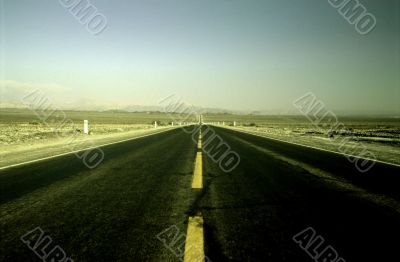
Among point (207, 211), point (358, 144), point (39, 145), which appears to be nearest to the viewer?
point (207, 211)

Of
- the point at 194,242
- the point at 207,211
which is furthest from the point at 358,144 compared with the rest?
the point at 194,242

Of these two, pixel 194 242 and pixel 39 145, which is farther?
pixel 39 145

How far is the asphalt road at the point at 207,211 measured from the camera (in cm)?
283

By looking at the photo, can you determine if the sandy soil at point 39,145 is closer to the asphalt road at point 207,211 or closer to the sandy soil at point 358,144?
the asphalt road at point 207,211

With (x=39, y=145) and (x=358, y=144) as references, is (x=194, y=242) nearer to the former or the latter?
(x=39, y=145)

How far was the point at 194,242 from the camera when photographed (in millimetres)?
2959

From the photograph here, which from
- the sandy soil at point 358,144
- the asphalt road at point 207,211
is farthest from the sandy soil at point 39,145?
the sandy soil at point 358,144

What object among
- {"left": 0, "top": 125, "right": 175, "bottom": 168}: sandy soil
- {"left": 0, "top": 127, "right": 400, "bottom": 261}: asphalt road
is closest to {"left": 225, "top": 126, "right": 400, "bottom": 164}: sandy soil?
{"left": 0, "top": 127, "right": 400, "bottom": 261}: asphalt road

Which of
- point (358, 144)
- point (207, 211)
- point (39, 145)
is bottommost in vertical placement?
point (39, 145)

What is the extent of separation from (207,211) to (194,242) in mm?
990

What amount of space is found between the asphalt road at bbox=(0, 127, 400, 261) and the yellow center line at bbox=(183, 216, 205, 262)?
0.24 feet

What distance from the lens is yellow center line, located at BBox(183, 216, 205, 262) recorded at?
8.77ft

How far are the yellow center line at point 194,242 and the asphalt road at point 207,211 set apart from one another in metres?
0.07

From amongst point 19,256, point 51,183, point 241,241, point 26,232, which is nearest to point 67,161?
point 51,183
